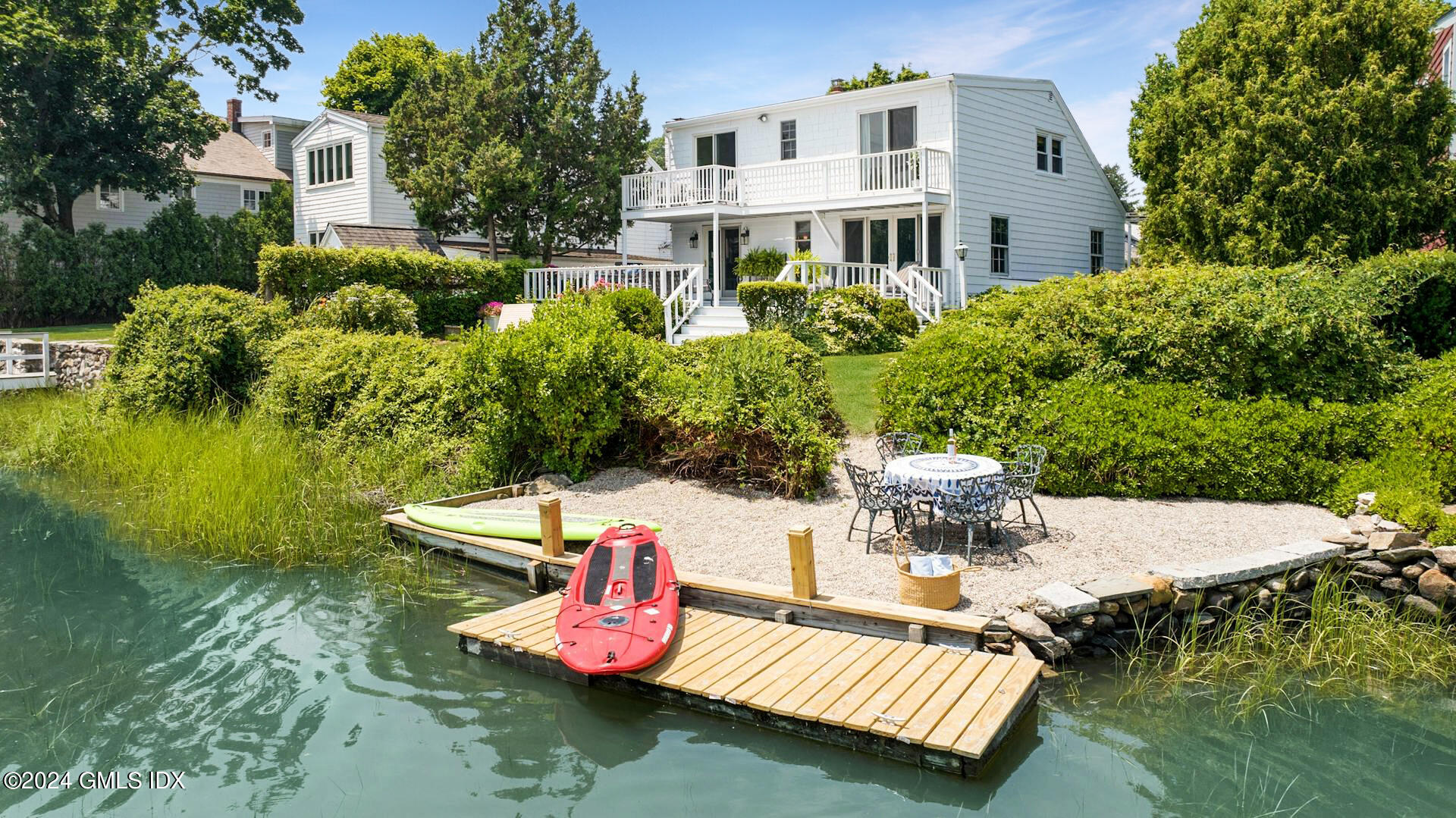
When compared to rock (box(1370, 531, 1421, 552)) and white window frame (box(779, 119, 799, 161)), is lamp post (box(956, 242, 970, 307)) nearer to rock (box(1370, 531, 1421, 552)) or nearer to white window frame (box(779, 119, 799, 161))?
white window frame (box(779, 119, 799, 161))

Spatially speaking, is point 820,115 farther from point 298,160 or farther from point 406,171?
Answer: point 298,160

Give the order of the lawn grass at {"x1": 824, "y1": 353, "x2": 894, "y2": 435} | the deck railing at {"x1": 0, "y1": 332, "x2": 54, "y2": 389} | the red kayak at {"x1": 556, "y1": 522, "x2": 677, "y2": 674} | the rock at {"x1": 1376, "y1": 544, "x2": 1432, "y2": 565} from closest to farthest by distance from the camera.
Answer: the red kayak at {"x1": 556, "y1": 522, "x2": 677, "y2": 674} < the rock at {"x1": 1376, "y1": 544, "x2": 1432, "y2": 565} < the lawn grass at {"x1": 824, "y1": 353, "x2": 894, "y2": 435} < the deck railing at {"x1": 0, "y1": 332, "x2": 54, "y2": 389}

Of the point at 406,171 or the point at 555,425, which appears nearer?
the point at 555,425

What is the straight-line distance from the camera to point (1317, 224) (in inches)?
686

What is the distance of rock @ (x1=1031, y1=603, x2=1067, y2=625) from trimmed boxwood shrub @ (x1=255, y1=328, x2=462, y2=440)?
9107 mm

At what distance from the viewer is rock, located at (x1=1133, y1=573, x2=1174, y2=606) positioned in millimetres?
7328

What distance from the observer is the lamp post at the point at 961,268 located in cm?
2066

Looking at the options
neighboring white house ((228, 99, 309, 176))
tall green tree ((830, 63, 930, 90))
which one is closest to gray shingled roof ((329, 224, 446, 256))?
neighboring white house ((228, 99, 309, 176))

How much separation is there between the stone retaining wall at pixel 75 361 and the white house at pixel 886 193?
9612mm

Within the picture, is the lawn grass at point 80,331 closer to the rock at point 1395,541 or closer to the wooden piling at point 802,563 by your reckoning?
the wooden piling at point 802,563

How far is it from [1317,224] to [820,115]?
39.8ft

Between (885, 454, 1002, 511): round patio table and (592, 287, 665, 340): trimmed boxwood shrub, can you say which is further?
(592, 287, 665, 340): trimmed boxwood shrub

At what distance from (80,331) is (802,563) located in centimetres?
2699

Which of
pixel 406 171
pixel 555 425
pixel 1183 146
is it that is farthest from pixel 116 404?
pixel 1183 146
